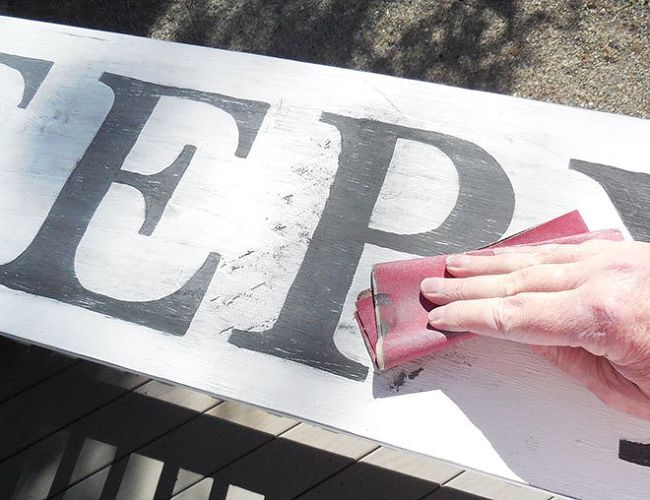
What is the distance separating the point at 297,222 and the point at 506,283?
1.52 feet

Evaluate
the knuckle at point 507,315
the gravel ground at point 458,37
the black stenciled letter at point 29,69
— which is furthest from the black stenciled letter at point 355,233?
the gravel ground at point 458,37

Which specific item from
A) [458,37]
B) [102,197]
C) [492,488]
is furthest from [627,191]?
[458,37]

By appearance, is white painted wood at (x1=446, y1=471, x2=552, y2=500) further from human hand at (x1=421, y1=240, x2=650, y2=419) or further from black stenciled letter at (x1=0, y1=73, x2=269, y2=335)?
black stenciled letter at (x1=0, y1=73, x2=269, y2=335)

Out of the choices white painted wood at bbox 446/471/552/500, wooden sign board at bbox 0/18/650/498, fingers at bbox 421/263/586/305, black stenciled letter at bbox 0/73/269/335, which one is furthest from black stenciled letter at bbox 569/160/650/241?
white painted wood at bbox 446/471/552/500

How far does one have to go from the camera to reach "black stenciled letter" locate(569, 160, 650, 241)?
125 cm

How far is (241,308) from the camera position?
1291 millimetres

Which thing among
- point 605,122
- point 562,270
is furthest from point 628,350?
point 605,122

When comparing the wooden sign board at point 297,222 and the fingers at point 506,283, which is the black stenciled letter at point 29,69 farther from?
the fingers at point 506,283

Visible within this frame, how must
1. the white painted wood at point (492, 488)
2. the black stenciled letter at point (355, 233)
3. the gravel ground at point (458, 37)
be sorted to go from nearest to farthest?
the black stenciled letter at point (355, 233) → the white painted wood at point (492, 488) → the gravel ground at point (458, 37)

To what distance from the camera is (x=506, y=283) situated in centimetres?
111

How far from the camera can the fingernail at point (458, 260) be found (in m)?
1.17

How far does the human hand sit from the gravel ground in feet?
4.21

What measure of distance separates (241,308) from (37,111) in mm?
763

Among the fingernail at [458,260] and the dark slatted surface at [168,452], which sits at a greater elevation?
the fingernail at [458,260]
